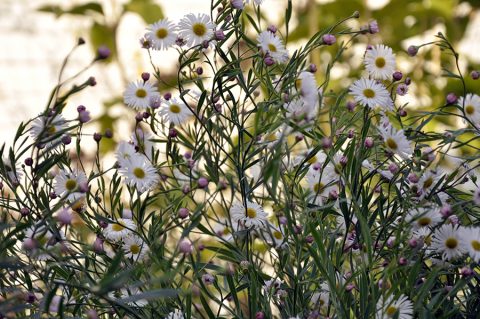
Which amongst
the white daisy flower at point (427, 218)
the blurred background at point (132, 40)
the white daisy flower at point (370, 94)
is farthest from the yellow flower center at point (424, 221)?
the blurred background at point (132, 40)

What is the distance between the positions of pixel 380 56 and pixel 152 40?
0.18 m

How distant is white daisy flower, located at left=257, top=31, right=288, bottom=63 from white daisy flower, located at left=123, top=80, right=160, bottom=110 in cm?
9

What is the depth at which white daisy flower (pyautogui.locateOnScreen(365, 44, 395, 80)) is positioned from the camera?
640mm

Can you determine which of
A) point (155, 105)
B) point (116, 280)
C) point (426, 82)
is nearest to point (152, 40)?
point (155, 105)

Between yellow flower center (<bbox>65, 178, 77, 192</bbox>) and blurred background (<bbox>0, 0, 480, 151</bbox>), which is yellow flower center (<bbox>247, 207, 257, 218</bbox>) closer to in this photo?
yellow flower center (<bbox>65, 178, 77, 192</bbox>)

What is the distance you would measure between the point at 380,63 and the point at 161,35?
0.57 ft

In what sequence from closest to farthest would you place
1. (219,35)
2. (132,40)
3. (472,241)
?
Answer: (472,241) < (219,35) < (132,40)

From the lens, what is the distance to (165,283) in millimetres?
563

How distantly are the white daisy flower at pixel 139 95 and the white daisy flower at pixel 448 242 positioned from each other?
9.3 inches

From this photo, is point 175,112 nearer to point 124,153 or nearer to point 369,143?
point 124,153

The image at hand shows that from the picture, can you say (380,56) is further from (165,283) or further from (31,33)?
(31,33)

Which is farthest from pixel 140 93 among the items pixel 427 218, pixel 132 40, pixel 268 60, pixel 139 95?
pixel 132 40

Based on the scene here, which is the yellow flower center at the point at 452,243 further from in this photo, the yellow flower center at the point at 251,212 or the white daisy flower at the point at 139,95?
the white daisy flower at the point at 139,95

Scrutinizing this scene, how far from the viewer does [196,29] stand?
2.09 ft
